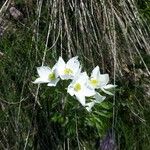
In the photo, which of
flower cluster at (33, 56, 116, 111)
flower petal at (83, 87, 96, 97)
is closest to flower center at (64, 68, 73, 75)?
flower cluster at (33, 56, 116, 111)

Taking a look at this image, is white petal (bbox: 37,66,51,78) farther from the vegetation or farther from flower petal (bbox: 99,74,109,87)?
flower petal (bbox: 99,74,109,87)

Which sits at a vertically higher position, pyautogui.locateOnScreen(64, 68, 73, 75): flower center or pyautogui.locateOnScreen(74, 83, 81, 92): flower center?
pyautogui.locateOnScreen(64, 68, 73, 75): flower center

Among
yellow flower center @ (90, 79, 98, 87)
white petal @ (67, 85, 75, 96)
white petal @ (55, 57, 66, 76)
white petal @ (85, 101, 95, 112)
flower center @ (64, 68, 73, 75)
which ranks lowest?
white petal @ (85, 101, 95, 112)

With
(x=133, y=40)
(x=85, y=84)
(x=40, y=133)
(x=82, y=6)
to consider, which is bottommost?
(x=40, y=133)

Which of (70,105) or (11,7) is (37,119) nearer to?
(70,105)

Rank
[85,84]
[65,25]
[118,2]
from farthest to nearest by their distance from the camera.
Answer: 1. [118,2]
2. [65,25]
3. [85,84]

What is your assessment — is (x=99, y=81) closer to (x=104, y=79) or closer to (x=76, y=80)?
(x=104, y=79)

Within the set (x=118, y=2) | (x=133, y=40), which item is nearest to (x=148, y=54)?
(x=133, y=40)

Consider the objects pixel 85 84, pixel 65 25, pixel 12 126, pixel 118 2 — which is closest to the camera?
pixel 85 84
